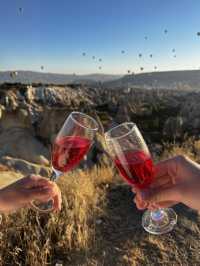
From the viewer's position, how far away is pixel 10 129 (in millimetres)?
19562

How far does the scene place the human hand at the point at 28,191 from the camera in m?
1.86

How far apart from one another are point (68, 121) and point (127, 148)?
0.36 metres

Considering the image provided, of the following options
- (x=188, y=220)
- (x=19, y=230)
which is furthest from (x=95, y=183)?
(x=19, y=230)

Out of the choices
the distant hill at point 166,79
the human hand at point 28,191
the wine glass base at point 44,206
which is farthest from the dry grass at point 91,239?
the distant hill at point 166,79

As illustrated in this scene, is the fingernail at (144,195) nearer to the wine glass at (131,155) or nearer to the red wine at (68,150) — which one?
the wine glass at (131,155)

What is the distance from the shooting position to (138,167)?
68.8 inches

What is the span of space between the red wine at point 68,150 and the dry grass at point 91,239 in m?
1.35

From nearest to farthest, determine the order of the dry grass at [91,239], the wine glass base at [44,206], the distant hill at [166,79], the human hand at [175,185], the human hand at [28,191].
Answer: the human hand at [175,185], the human hand at [28,191], the wine glass base at [44,206], the dry grass at [91,239], the distant hill at [166,79]

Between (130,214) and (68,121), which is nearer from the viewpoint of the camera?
(68,121)

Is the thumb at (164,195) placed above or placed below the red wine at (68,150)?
below

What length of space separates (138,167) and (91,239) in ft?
6.61

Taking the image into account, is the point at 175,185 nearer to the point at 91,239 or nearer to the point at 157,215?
the point at 157,215

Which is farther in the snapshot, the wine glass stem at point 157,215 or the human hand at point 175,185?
the wine glass stem at point 157,215

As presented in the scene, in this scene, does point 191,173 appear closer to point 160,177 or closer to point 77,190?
point 160,177
